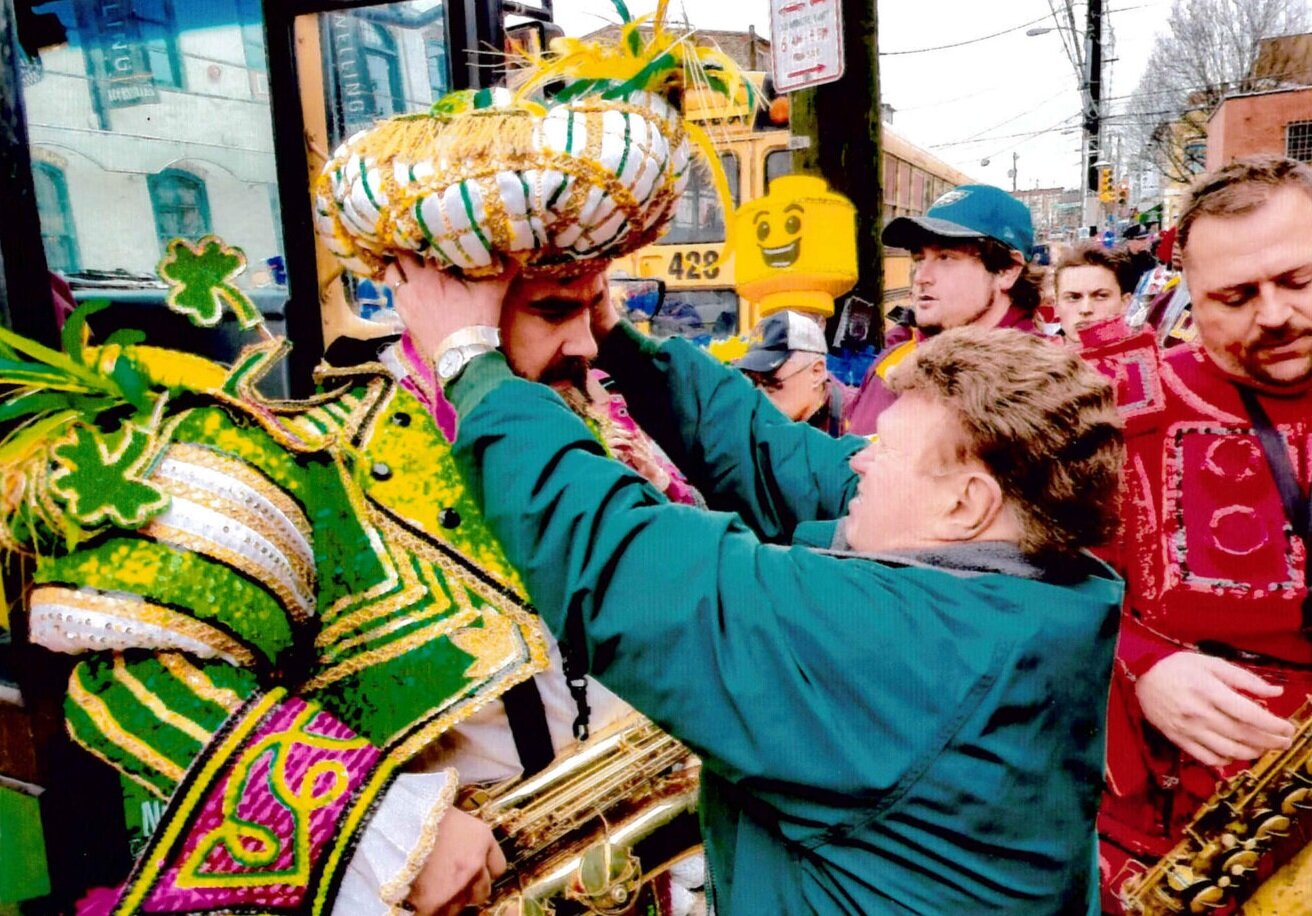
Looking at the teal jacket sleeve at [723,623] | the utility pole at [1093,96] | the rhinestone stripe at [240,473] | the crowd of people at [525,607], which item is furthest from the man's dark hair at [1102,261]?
the utility pole at [1093,96]

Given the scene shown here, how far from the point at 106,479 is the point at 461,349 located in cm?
48

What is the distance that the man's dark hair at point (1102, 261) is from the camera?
543cm

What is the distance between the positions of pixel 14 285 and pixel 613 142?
106 cm

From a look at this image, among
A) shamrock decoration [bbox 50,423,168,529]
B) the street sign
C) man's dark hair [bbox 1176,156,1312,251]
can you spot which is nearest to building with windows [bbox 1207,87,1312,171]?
the street sign

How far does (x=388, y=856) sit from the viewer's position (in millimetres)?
1176

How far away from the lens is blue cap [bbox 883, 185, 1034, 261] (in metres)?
3.47

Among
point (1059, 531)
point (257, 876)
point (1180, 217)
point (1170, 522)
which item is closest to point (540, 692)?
point (257, 876)

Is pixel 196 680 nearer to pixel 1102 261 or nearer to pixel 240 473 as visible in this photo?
pixel 240 473

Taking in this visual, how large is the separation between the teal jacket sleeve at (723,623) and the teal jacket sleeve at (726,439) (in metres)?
0.68

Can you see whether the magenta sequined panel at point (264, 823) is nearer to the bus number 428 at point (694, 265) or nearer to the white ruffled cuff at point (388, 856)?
the white ruffled cuff at point (388, 856)

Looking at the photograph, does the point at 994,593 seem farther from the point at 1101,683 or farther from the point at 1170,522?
the point at 1170,522

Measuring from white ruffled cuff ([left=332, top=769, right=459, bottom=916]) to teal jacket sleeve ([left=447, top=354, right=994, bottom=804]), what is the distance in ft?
1.04

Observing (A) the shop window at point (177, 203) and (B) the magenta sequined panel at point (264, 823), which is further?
(A) the shop window at point (177, 203)

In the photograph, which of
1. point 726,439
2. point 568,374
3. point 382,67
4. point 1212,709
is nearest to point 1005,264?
point 1212,709
